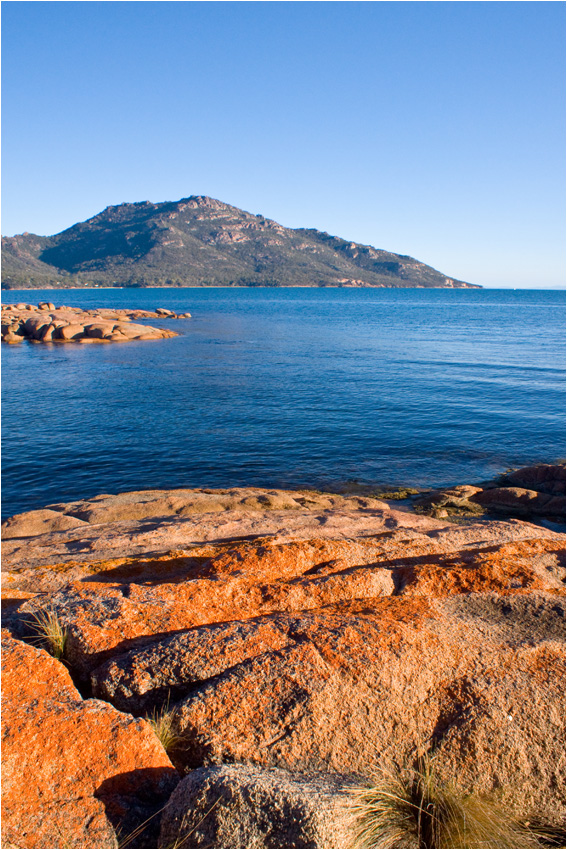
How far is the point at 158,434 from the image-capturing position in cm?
2484

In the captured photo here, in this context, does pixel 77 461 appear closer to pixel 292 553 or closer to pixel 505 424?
pixel 292 553

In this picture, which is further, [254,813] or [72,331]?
[72,331]

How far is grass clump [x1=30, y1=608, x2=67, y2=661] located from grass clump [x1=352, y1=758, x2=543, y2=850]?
8.85 feet

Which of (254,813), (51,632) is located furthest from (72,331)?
(254,813)

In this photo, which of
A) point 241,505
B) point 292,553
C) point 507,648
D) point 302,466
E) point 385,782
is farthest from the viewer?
point 302,466

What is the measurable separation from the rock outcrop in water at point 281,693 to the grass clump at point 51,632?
40 mm

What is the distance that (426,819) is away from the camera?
3.28 meters

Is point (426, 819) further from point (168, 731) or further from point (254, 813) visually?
point (168, 731)

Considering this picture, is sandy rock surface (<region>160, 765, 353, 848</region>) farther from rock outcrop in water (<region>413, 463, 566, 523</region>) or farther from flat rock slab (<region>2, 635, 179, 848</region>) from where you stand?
rock outcrop in water (<region>413, 463, 566, 523</region>)

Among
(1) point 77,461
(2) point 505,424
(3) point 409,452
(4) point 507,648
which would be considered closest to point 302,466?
(3) point 409,452

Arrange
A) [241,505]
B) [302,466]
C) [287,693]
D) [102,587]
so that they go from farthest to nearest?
[302,466], [241,505], [102,587], [287,693]

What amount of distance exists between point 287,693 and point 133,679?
123 cm

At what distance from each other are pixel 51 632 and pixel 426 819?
10.6 feet

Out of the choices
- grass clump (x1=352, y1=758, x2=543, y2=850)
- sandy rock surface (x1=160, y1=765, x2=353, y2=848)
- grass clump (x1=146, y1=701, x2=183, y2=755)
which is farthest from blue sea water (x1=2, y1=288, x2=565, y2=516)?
sandy rock surface (x1=160, y1=765, x2=353, y2=848)
